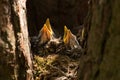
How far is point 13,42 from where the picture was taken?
218 cm

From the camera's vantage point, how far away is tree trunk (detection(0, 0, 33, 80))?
7.04 ft

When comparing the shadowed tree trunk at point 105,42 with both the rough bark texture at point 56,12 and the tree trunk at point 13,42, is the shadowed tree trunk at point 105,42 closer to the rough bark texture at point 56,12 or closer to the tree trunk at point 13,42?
the tree trunk at point 13,42

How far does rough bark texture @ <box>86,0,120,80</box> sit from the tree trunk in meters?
1.02

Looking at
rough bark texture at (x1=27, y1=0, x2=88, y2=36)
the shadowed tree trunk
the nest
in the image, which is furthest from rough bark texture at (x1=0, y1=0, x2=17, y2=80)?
rough bark texture at (x1=27, y1=0, x2=88, y2=36)

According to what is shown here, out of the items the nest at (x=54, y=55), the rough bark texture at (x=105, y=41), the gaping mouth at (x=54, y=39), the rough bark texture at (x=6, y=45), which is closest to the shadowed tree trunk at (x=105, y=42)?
the rough bark texture at (x=105, y=41)

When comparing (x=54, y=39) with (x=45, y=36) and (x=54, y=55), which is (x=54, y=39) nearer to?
(x=45, y=36)

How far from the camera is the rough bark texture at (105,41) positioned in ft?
3.52

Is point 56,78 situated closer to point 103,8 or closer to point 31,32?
point 31,32

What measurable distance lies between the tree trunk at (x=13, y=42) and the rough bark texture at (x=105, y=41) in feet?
3.36

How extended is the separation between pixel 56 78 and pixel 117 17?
5.37 feet

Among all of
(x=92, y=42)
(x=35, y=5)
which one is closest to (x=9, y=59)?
(x=92, y=42)

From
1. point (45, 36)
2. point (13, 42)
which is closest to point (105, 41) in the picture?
point (13, 42)

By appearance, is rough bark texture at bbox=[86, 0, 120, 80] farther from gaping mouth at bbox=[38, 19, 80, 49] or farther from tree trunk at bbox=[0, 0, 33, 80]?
gaping mouth at bbox=[38, 19, 80, 49]

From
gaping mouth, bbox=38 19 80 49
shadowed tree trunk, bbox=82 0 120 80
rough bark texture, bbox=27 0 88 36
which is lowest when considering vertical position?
shadowed tree trunk, bbox=82 0 120 80
